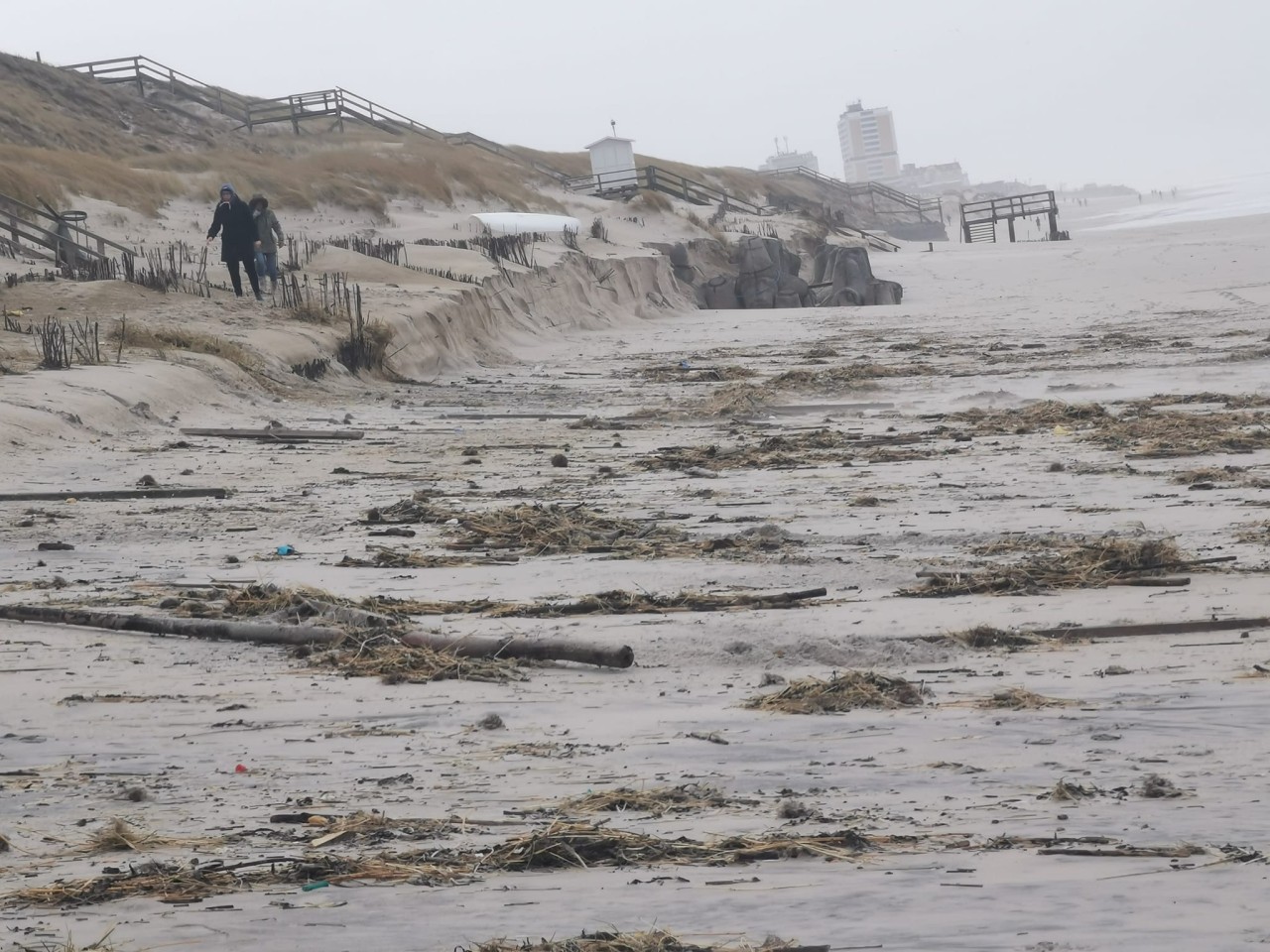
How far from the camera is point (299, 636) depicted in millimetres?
5008

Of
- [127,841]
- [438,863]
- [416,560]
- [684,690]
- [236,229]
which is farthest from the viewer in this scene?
[236,229]

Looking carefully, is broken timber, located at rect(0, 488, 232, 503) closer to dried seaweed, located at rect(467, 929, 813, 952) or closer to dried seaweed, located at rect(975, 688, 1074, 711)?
dried seaweed, located at rect(975, 688, 1074, 711)

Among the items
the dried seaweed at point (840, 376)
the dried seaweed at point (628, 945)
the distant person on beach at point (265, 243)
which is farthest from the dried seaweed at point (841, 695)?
the distant person on beach at point (265, 243)

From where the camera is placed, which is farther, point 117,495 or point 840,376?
point 840,376

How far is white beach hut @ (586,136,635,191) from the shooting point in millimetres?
51312

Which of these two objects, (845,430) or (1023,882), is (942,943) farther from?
(845,430)

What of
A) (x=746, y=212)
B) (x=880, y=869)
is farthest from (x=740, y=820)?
(x=746, y=212)

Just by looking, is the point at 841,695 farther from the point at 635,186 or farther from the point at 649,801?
the point at 635,186

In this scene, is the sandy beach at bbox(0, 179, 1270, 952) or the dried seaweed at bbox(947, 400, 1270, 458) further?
the dried seaweed at bbox(947, 400, 1270, 458)

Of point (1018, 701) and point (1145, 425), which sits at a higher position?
point (1145, 425)

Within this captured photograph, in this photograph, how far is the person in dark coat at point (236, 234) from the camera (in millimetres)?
16703

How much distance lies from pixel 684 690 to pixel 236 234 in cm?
1390

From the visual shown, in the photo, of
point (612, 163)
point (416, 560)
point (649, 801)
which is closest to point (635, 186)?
point (612, 163)

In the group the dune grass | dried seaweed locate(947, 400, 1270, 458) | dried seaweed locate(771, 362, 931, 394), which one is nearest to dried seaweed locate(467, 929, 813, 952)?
dried seaweed locate(947, 400, 1270, 458)
